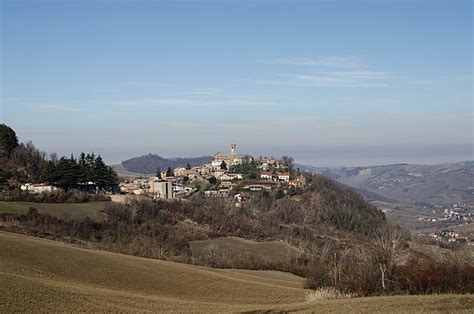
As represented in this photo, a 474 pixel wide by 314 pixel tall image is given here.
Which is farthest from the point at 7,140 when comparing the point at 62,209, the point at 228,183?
the point at 228,183

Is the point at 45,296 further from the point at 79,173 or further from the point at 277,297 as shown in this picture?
the point at 79,173

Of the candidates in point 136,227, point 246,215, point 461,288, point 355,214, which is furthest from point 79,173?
point 461,288

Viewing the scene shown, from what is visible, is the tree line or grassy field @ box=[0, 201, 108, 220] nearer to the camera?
grassy field @ box=[0, 201, 108, 220]

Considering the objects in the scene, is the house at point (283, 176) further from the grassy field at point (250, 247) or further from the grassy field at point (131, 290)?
Answer: the grassy field at point (131, 290)

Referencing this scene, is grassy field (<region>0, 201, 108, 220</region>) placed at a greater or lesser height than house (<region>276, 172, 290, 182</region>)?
lesser

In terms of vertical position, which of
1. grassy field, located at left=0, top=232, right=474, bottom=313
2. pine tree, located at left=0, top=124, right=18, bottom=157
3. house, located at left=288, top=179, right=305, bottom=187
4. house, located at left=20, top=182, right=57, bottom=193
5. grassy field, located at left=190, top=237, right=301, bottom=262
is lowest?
grassy field, located at left=190, top=237, right=301, bottom=262

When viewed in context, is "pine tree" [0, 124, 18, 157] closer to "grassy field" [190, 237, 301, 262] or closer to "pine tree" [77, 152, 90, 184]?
"pine tree" [77, 152, 90, 184]

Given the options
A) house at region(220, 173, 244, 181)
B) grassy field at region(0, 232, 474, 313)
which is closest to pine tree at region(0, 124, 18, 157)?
house at region(220, 173, 244, 181)
